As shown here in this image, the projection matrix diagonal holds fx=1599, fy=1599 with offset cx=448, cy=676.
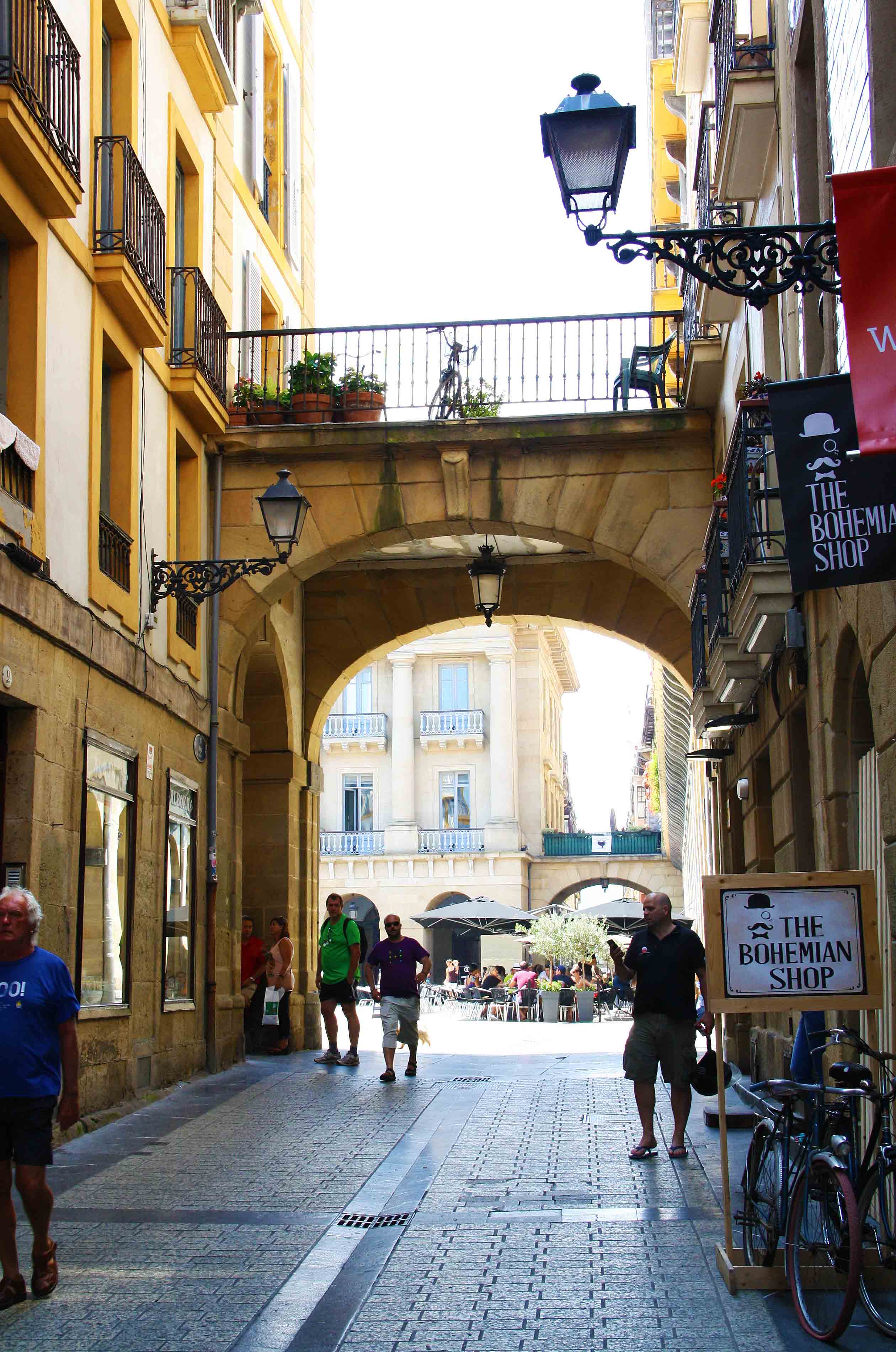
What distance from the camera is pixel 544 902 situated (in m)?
58.5

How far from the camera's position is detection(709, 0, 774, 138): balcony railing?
10.9 meters

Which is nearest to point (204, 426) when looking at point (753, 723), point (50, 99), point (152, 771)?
point (152, 771)

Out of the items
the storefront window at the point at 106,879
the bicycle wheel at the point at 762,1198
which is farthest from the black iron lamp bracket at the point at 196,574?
the bicycle wheel at the point at 762,1198

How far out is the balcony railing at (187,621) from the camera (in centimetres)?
1437

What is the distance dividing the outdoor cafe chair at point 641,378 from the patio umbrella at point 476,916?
22.3 meters

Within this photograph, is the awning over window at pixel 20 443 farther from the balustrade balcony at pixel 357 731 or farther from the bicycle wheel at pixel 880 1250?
Answer: the balustrade balcony at pixel 357 731

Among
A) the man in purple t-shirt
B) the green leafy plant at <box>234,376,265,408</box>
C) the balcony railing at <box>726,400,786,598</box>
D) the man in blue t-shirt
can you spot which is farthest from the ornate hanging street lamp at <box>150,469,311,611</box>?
the man in blue t-shirt

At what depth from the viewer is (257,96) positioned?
18.8 meters

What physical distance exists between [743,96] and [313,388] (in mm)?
6377

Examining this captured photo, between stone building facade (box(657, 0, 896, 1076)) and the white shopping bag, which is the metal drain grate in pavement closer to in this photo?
stone building facade (box(657, 0, 896, 1076))

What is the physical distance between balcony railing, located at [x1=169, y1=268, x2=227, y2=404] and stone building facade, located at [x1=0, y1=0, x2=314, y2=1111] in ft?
0.10

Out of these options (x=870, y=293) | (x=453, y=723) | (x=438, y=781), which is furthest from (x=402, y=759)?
(x=870, y=293)

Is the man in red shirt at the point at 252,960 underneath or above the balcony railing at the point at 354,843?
underneath

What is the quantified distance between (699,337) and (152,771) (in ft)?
21.0
